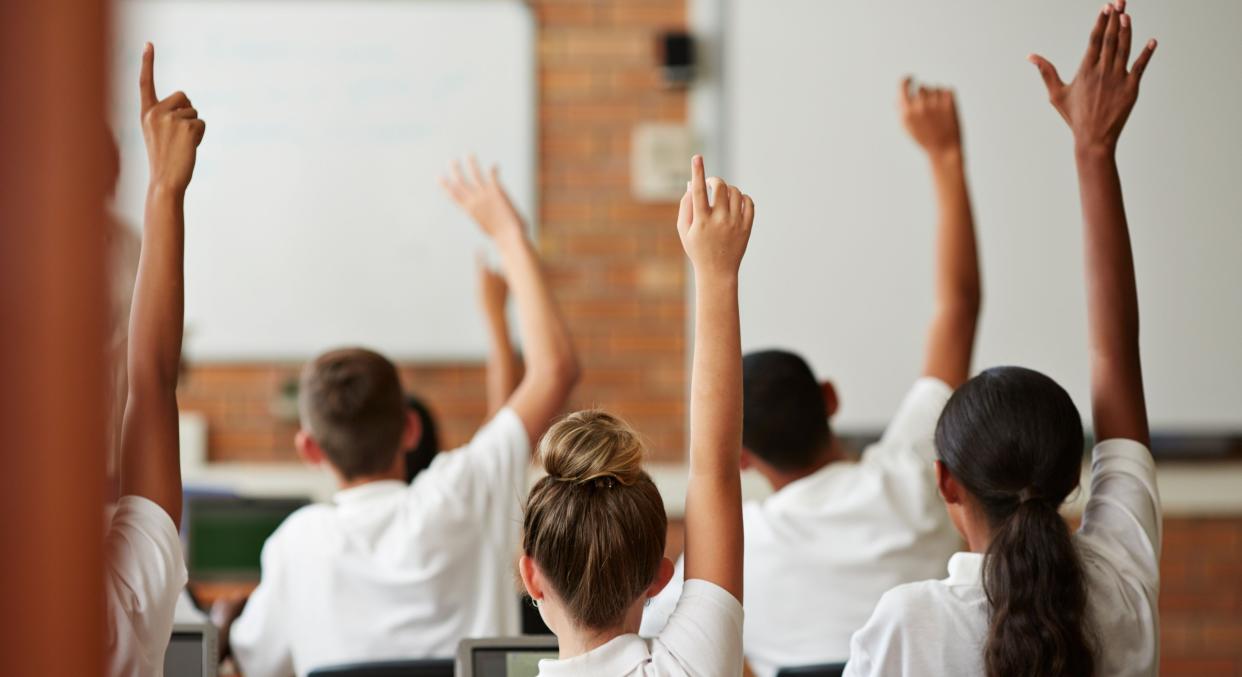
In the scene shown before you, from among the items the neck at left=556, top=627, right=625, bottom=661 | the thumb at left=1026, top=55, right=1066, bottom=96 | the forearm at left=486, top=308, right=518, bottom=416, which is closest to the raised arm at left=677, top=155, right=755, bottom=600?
the neck at left=556, top=627, right=625, bottom=661

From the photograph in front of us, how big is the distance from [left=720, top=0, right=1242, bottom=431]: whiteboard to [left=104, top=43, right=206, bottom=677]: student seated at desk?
3038 mm

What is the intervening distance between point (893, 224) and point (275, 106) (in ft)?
7.37

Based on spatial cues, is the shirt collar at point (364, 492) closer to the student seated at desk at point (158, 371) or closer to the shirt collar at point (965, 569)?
the student seated at desk at point (158, 371)

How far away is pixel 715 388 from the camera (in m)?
1.26

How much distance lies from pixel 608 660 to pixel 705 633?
11 centimetres

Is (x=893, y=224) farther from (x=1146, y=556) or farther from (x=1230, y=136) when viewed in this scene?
(x=1146, y=556)

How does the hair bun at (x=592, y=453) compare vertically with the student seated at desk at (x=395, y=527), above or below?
above

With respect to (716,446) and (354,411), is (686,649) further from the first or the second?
(354,411)

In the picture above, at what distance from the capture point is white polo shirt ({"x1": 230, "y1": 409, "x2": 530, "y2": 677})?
196 cm

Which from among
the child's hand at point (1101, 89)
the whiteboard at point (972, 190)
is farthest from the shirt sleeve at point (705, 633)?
the whiteboard at point (972, 190)

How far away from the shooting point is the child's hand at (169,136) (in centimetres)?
118

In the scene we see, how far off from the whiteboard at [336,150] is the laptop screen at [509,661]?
9.65 feet

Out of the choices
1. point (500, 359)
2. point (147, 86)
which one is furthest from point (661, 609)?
point (500, 359)

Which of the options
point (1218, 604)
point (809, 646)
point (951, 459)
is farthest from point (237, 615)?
point (1218, 604)
